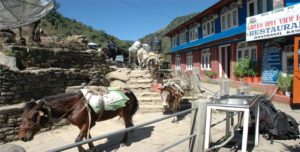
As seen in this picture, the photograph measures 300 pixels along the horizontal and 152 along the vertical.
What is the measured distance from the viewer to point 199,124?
17.0 ft

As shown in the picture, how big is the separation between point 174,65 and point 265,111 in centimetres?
3079

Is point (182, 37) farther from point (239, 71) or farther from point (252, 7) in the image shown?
point (239, 71)

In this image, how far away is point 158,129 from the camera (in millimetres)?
8898

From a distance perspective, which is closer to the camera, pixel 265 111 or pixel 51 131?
pixel 265 111

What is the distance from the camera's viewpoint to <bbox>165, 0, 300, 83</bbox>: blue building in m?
15.3

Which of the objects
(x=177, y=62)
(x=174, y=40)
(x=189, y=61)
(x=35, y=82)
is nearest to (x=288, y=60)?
(x=35, y=82)

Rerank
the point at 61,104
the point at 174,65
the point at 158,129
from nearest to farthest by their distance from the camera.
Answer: the point at 61,104 → the point at 158,129 → the point at 174,65

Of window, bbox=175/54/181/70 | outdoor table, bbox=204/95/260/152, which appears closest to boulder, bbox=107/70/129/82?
outdoor table, bbox=204/95/260/152

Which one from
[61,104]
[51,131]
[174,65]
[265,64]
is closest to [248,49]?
[265,64]

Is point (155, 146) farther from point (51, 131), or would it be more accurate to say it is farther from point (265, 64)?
point (265, 64)

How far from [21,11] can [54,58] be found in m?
2.78

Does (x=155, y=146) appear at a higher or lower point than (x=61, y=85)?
lower

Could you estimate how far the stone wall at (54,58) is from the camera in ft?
44.2

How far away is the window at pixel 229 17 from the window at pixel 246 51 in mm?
1836
